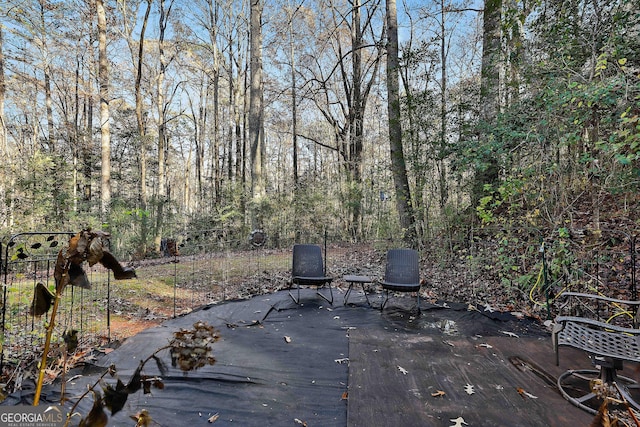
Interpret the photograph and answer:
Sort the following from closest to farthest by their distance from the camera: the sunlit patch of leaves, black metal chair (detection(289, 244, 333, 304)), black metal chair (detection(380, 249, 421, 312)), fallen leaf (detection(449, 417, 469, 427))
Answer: the sunlit patch of leaves
fallen leaf (detection(449, 417, 469, 427))
black metal chair (detection(380, 249, 421, 312))
black metal chair (detection(289, 244, 333, 304))

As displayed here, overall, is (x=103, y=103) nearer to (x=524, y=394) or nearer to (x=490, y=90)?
(x=490, y=90)

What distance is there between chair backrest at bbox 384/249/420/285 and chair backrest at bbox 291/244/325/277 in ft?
3.63

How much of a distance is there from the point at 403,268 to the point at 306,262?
1.50m

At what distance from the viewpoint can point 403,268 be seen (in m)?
4.98

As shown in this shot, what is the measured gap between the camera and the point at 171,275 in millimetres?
6984

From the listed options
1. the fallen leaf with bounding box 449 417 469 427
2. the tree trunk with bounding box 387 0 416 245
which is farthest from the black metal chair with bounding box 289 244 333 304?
the fallen leaf with bounding box 449 417 469 427

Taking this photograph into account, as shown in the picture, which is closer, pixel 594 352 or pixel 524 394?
Answer: pixel 594 352

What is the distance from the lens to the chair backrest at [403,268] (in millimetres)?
4926

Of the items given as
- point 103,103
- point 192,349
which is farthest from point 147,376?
point 103,103

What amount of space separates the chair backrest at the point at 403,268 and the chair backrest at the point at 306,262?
3.63ft

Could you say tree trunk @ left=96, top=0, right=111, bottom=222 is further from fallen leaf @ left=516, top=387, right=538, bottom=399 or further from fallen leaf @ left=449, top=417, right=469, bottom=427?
fallen leaf @ left=516, top=387, right=538, bottom=399

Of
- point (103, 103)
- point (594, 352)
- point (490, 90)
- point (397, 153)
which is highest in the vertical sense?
point (103, 103)

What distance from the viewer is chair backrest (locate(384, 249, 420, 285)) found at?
16.2 feet

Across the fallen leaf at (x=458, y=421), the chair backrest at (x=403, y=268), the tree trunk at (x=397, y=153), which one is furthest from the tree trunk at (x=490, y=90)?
the fallen leaf at (x=458, y=421)
